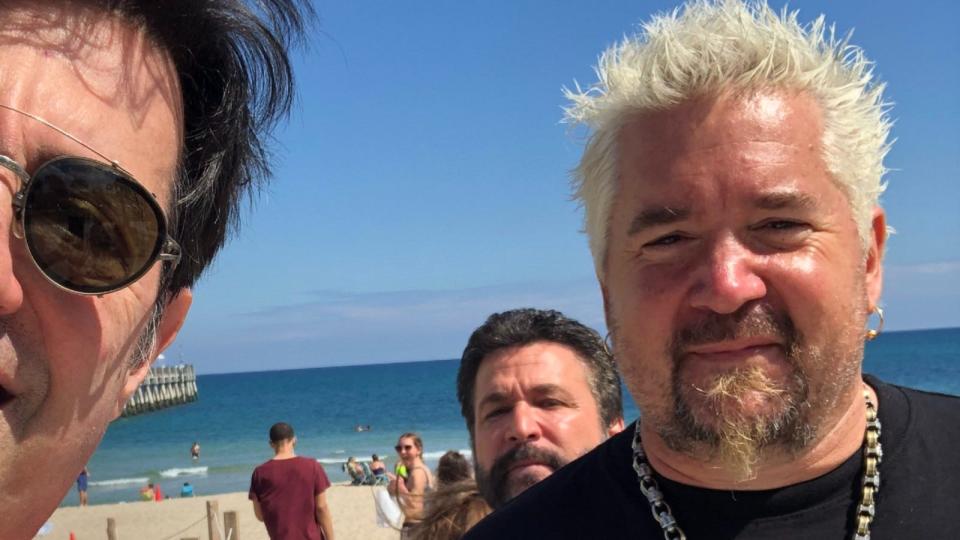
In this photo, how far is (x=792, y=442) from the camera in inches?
60.2

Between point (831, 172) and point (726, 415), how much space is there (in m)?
0.56

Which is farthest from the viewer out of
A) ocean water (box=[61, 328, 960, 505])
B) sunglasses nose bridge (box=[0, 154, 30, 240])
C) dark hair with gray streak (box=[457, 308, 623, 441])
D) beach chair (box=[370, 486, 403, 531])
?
ocean water (box=[61, 328, 960, 505])

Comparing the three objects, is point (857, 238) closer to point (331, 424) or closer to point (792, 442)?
point (792, 442)

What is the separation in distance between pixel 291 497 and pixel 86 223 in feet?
26.0

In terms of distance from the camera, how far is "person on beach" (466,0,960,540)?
1.50 m

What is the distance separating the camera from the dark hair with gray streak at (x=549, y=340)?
3.24 meters

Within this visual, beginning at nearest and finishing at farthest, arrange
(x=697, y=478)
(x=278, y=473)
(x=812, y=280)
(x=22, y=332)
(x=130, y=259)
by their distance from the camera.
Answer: (x=22, y=332) < (x=130, y=259) < (x=812, y=280) < (x=697, y=478) < (x=278, y=473)

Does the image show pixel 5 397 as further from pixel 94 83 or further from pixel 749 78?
pixel 749 78

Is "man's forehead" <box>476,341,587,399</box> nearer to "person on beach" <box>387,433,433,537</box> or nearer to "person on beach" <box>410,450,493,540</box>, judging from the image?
"person on beach" <box>410,450,493,540</box>

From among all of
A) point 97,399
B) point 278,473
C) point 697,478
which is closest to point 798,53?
point 697,478

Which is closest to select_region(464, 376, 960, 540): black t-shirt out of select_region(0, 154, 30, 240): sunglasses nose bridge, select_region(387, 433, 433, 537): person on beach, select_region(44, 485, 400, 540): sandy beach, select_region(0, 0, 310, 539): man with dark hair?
select_region(0, 0, 310, 539): man with dark hair

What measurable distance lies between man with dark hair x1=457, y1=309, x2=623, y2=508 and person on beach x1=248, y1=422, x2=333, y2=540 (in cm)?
581

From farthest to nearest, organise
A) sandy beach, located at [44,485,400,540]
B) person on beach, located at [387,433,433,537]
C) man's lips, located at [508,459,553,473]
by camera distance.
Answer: sandy beach, located at [44,485,400,540], person on beach, located at [387,433,433,537], man's lips, located at [508,459,553,473]

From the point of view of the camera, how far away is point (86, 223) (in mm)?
1295
